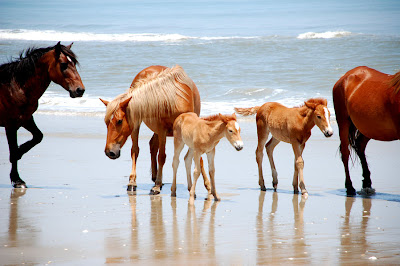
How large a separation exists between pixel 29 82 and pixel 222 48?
76.8ft

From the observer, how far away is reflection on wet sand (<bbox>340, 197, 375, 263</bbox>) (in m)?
5.11

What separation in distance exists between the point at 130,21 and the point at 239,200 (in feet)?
167

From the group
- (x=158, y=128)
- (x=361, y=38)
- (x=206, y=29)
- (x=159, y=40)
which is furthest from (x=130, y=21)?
(x=158, y=128)

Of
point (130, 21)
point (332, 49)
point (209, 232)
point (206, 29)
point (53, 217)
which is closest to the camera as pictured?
point (209, 232)

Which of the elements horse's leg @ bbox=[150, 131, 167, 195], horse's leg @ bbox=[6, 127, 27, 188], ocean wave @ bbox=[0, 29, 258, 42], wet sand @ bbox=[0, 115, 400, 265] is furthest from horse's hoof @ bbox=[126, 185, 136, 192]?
ocean wave @ bbox=[0, 29, 258, 42]

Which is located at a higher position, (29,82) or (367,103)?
(29,82)

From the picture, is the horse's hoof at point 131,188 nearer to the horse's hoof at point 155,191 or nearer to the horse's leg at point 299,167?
the horse's hoof at point 155,191

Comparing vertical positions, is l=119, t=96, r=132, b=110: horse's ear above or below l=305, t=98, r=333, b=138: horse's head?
above

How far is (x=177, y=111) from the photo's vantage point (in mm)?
8148

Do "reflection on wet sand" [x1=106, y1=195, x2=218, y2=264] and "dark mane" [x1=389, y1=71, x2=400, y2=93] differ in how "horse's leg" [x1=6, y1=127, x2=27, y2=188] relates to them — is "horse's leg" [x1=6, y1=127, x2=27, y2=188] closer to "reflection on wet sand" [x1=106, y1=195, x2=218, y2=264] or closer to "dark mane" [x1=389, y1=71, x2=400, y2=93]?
"reflection on wet sand" [x1=106, y1=195, x2=218, y2=264]

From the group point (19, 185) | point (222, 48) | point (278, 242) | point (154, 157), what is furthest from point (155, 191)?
point (222, 48)

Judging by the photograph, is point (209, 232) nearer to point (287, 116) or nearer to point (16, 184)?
point (287, 116)

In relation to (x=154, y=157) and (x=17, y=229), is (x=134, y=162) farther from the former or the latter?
(x=17, y=229)

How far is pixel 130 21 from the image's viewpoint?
56562 millimetres
